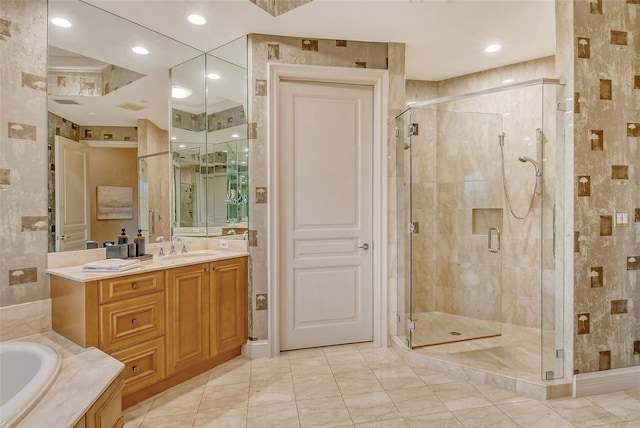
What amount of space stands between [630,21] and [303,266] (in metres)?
2.89

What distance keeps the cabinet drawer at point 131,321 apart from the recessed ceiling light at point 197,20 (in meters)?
2.00

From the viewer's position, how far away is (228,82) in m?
2.94

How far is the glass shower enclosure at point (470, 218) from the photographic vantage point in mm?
3002

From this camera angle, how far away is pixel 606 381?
7.24 feet

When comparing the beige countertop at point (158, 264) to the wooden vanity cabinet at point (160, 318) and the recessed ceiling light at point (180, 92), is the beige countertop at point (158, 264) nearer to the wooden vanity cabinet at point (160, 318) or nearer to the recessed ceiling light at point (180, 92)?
the wooden vanity cabinet at point (160, 318)

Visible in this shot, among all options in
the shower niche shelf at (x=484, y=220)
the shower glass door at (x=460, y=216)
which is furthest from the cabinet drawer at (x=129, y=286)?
the shower niche shelf at (x=484, y=220)

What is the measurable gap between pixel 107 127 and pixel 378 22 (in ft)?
7.10

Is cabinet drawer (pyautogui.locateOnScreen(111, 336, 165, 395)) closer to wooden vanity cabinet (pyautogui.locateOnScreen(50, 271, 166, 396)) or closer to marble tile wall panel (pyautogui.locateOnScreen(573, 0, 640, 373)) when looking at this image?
wooden vanity cabinet (pyautogui.locateOnScreen(50, 271, 166, 396))

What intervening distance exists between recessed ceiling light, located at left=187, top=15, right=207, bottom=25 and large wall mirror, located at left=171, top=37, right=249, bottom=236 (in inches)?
13.0

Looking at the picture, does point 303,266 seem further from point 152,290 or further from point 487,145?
point 487,145

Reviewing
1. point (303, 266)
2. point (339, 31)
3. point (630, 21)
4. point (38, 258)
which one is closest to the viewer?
point (38, 258)

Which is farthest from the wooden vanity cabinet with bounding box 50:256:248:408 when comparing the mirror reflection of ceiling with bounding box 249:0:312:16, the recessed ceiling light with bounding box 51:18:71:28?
the mirror reflection of ceiling with bounding box 249:0:312:16

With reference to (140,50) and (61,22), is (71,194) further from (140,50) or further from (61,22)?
(140,50)

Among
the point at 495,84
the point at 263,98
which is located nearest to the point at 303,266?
the point at 263,98
